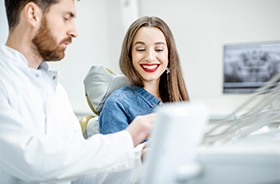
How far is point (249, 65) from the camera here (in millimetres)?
2416

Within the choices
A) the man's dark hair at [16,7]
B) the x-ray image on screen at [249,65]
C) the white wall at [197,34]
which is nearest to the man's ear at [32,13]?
the man's dark hair at [16,7]

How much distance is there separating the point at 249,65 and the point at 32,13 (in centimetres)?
192

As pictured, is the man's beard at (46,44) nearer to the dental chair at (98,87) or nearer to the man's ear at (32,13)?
the man's ear at (32,13)

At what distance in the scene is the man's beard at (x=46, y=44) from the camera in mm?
877

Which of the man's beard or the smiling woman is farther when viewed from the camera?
the smiling woman

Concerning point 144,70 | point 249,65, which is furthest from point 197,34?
point 144,70

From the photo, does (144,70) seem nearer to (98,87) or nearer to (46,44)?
(98,87)

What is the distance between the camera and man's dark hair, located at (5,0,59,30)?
867 millimetres

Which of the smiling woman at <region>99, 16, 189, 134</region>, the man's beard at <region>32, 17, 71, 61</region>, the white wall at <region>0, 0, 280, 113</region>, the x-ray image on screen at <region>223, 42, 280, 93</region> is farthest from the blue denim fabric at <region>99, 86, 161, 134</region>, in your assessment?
the x-ray image on screen at <region>223, 42, 280, 93</region>

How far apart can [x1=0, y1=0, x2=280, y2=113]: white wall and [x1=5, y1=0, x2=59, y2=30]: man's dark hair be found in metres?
1.44

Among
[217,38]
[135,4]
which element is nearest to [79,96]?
[135,4]

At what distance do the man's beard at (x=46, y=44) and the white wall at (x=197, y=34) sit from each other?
4.65 ft

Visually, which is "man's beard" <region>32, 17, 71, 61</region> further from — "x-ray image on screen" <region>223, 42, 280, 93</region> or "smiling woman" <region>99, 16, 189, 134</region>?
"x-ray image on screen" <region>223, 42, 280, 93</region>

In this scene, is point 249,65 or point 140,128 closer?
point 140,128
